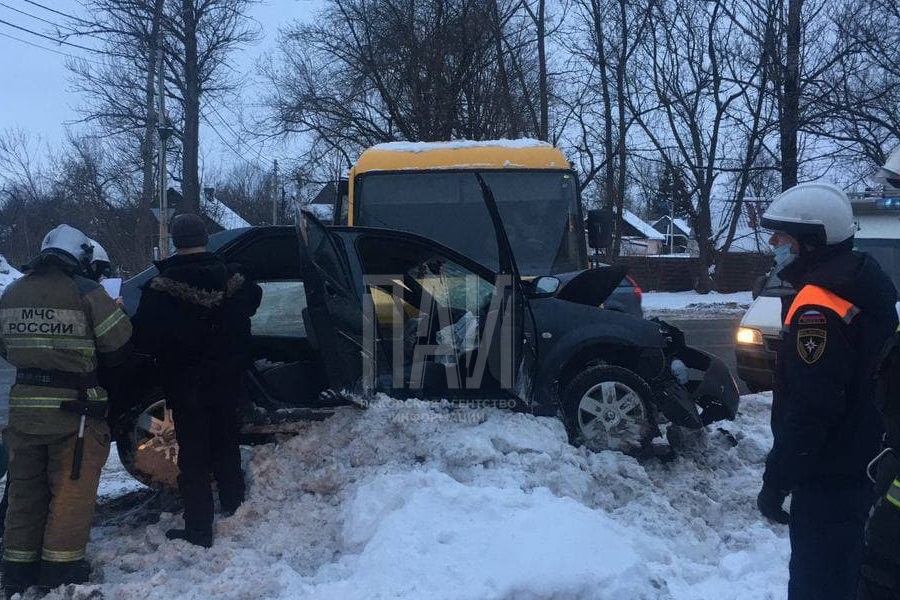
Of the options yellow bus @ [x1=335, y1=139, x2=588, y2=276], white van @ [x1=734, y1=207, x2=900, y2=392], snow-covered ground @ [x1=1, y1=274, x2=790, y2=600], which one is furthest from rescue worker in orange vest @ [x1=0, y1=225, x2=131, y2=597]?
white van @ [x1=734, y1=207, x2=900, y2=392]

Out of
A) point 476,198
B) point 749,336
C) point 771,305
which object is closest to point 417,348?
point 476,198

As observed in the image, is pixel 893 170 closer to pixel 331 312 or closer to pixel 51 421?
pixel 331 312

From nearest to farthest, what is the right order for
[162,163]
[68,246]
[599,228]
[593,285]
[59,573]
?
[59,573], [68,246], [593,285], [599,228], [162,163]

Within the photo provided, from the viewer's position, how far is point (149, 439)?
4.66 metres

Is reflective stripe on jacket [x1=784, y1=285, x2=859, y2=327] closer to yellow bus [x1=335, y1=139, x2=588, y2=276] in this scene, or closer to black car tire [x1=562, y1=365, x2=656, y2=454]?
black car tire [x1=562, y1=365, x2=656, y2=454]

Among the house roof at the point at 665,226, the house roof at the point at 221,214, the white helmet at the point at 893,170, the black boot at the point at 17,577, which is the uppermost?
the house roof at the point at 665,226

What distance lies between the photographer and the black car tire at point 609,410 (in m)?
5.34

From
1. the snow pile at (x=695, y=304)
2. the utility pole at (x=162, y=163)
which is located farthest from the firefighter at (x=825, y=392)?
the utility pole at (x=162, y=163)

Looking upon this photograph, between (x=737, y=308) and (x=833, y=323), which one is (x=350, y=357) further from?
(x=737, y=308)

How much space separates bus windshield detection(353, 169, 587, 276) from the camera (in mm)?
8062

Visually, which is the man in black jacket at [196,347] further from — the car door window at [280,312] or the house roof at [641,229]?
the house roof at [641,229]

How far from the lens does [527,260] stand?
810cm

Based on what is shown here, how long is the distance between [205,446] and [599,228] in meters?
5.31

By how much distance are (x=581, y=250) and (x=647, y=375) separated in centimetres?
272
